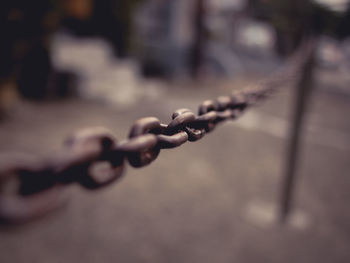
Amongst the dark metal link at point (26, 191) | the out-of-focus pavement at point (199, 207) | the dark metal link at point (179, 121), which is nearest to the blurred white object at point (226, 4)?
the out-of-focus pavement at point (199, 207)

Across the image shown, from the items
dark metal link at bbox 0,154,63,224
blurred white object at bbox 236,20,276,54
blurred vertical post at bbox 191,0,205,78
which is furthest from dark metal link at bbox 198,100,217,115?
blurred white object at bbox 236,20,276,54

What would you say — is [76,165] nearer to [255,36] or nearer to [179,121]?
[179,121]

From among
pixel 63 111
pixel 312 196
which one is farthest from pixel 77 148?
pixel 63 111

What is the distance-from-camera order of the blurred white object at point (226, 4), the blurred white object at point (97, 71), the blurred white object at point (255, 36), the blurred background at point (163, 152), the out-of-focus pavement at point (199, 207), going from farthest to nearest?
1. the blurred white object at point (255, 36)
2. the blurred white object at point (226, 4)
3. the blurred white object at point (97, 71)
4. the blurred background at point (163, 152)
5. the out-of-focus pavement at point (199, 207)

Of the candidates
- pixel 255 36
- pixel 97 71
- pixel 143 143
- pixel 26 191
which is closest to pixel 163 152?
pixel 97 71

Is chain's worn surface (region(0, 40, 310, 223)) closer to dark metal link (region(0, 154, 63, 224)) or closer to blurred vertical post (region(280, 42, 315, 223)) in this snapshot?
dark metal link (region(0, 154, 63, 224))

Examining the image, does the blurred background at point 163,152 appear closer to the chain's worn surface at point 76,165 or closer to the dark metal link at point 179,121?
the chain's worn surface at point 76,165

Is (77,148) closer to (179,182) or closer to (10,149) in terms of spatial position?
(179,182)
